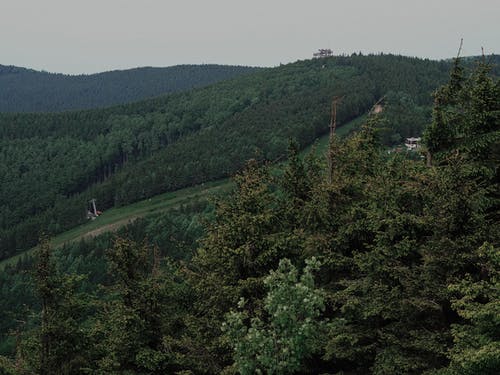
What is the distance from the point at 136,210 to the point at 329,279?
156m

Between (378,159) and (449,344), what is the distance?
14.3 m

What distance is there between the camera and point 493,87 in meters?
20.3

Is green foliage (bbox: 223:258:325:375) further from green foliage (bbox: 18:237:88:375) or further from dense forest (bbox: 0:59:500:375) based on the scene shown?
green foliage (bbox: 18:237:88:375)

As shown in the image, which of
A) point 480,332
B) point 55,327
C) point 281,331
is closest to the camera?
point 480,332

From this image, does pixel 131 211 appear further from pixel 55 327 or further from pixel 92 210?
pixel 55 327

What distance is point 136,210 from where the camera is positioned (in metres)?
172

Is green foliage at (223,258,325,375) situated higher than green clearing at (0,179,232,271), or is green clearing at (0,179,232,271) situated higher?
green foliage at (223,258,325,375)

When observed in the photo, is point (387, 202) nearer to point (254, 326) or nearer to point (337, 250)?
point (337, 250)

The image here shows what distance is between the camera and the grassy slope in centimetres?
15425

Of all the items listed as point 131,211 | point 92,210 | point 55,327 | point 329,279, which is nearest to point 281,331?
point 329,279

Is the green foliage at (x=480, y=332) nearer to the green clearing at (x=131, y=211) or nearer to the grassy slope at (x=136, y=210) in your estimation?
the grassy slope at (x=136, y=210)

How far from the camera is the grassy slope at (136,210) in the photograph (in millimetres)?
154250

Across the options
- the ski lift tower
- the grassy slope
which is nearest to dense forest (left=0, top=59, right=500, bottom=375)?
the grassy slope

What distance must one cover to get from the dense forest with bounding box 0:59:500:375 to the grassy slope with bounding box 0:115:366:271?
127m
